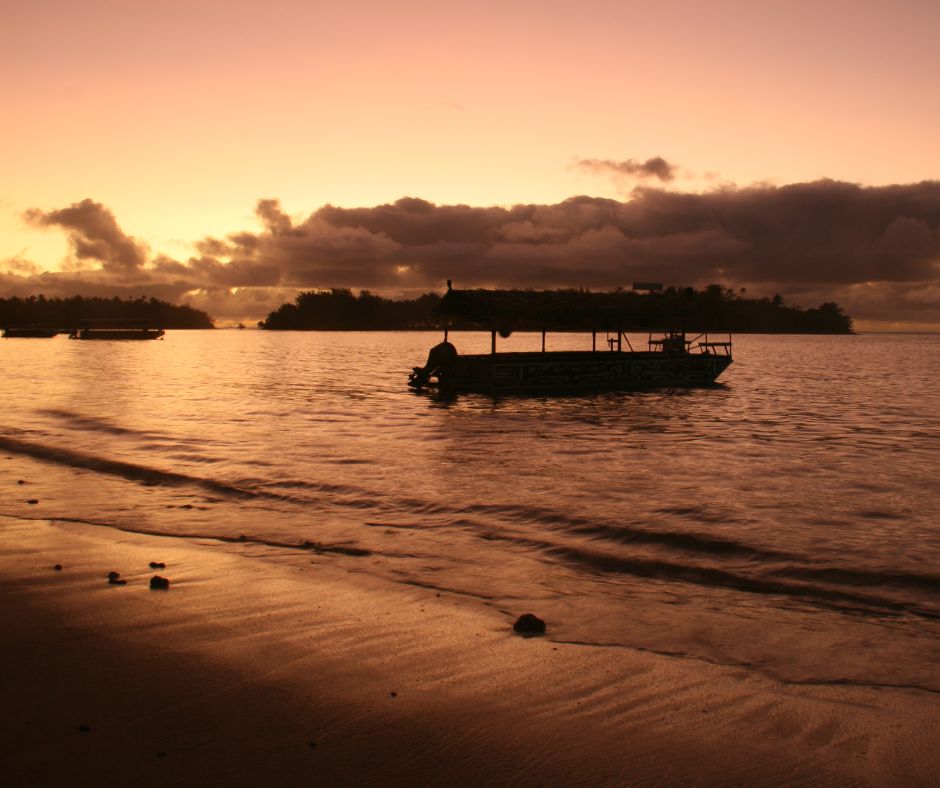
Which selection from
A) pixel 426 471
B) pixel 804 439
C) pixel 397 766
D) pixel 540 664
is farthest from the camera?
pixel 804 439

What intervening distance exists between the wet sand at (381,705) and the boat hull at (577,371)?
95.4 feet

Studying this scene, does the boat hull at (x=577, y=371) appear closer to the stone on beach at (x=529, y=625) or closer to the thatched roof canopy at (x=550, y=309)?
the thatched roof canopy at (x=550, y=309)

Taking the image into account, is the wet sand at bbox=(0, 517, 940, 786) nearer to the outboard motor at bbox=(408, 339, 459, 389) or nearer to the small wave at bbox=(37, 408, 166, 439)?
the small wave at bbox=(37, 408, 166, 439)

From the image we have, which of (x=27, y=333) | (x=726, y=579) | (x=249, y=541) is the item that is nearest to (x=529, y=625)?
(x=726, y=579)

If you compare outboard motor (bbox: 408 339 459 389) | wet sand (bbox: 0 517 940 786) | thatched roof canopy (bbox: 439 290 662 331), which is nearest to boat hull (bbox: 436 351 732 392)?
outboard motor (bbox: 408 339 459 389)

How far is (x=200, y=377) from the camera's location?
5141cm

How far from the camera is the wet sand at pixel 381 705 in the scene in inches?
155

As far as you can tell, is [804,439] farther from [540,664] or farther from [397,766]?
[397,766]

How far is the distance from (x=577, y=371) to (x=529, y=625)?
106ft

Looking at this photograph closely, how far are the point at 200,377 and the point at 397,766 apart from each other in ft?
167

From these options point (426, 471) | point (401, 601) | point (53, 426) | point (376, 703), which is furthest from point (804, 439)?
point (53, 426)

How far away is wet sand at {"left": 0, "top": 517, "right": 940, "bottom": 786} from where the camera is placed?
3934mm

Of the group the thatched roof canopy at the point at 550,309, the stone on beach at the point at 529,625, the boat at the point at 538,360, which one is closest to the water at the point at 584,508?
the stone on beach at the point at 529,625

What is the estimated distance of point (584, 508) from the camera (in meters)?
12.6
